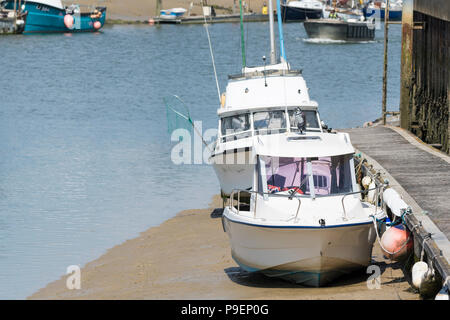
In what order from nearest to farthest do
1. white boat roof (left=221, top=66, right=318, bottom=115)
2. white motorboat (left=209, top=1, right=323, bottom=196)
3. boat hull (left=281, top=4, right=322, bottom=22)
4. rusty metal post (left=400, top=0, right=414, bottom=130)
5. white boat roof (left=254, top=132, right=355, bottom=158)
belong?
white boat roof (left=254, top=132, right=355, bottom=158), white motorboat (left=209, top=1, right=323, bottom=196), white boat roof (left=221, top=66, right=318, bottom=115), rusty metal post (left=400, top=0, right=414, bottom=130), boat hull (left=281, top=4, right=322, bottom=22)

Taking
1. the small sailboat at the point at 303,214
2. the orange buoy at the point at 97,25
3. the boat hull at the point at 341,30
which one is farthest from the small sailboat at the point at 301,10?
the small sailboat at the point at 303,214

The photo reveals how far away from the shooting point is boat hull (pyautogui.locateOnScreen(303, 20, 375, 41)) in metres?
74.6

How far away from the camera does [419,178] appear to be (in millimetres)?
16391

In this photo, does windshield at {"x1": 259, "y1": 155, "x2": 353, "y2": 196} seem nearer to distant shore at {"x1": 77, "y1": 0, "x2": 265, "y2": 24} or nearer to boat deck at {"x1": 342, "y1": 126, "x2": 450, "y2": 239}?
boat deck at {"x1": 342, "y1": 126, "x2": 450, "y2": 239}

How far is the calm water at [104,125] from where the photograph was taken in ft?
61.4

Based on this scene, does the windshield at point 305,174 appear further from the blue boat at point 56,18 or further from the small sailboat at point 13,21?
the blue boat at point 56,18

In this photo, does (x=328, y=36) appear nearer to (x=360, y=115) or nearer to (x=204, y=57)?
(x=204, y=57)

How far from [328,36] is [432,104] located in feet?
177

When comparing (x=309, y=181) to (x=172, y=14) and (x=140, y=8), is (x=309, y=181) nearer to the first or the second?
(x=172, y=14)

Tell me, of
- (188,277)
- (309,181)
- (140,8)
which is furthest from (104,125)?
(140,8)

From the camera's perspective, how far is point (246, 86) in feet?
66.7

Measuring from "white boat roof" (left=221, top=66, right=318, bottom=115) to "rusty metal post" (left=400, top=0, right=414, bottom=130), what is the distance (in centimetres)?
452

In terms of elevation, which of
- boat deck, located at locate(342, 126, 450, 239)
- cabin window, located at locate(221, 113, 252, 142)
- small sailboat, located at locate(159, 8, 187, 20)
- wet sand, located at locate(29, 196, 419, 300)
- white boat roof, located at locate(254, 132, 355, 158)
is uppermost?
white boat roof, located at locate(254, 132, 355, 158)

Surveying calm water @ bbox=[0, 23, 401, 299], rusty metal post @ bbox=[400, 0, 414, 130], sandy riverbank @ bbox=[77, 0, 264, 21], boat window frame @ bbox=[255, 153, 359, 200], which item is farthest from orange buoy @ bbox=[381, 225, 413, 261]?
sandy riverbank @ bbox=[77, 0, 264, 21]
